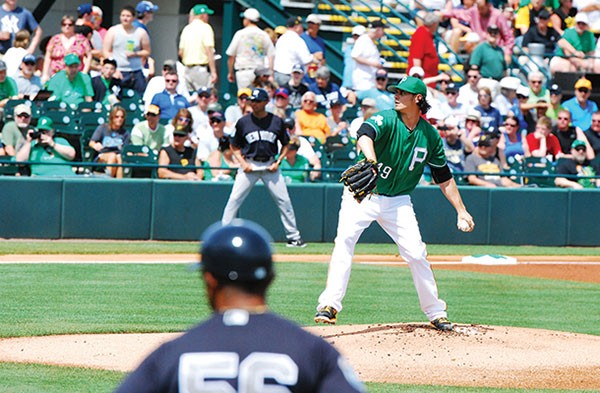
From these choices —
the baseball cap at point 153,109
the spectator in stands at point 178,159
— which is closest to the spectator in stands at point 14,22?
the baseball cap at point 153,109

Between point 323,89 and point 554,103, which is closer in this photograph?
point 323,89

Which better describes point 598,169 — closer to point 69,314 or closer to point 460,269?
point 460,269

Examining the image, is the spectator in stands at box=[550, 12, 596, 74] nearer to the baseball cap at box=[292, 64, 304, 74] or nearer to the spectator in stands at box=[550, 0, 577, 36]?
the spectator in stands at box=[550, 0, 577, 36]

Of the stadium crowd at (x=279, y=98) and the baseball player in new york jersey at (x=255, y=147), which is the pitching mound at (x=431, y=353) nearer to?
A: the baseball player in new york jersey at (x=255, y=147)

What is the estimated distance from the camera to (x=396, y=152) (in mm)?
8711

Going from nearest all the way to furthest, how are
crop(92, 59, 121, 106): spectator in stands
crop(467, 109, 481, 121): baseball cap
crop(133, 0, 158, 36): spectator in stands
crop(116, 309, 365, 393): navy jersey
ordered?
crop(116, 309, 365, 393): navy jersey
crop(92, 59, 121, 106): spectator in stands
crop(467, 109, 481, 121): baseball cap
crop(133, 0, 158, 36): spectator in stands

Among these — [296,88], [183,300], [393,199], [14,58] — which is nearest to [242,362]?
[393,199]

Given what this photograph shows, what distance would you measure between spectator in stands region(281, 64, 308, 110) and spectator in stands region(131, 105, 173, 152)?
2.55 m

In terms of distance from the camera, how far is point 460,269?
1433 centimetres

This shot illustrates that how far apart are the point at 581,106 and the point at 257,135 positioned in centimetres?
715

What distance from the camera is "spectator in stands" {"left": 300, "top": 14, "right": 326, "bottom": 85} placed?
739 inches

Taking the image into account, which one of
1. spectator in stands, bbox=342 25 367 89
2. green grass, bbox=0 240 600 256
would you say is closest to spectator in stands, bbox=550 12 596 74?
spectator in stands, bbox=342 25 367 89

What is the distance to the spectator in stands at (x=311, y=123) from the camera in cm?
1731

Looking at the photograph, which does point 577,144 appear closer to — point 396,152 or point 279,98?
point 279,98
